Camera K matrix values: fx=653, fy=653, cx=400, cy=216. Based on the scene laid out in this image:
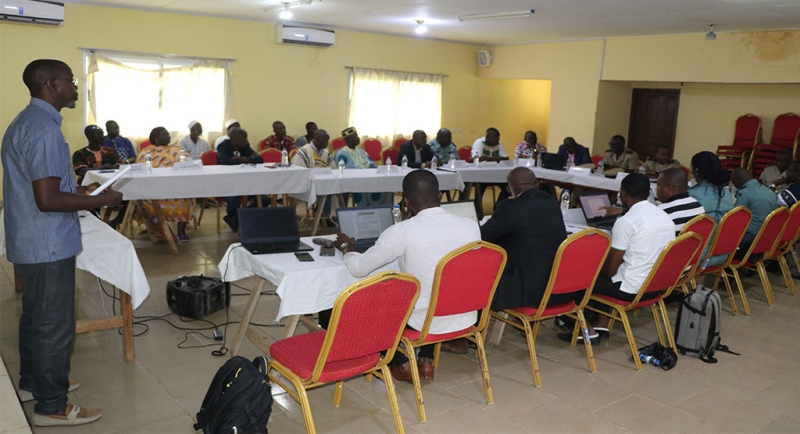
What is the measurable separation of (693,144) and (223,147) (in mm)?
7161

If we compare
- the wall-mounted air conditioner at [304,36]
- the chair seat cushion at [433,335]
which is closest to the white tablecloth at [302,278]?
the chair seat cushion at [433,335]

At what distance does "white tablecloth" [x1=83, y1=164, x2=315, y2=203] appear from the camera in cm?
535

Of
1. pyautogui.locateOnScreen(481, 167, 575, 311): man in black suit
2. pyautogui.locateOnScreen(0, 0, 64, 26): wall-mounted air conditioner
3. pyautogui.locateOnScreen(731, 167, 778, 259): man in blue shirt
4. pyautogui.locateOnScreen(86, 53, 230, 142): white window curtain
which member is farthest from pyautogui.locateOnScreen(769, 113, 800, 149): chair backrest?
pyautogui.locateOnScreen(0, 0, 64, 26): wall-mounted air conditioner

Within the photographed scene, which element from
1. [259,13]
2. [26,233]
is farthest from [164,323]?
[259,13]

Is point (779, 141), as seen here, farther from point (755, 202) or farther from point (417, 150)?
point (417, 150)

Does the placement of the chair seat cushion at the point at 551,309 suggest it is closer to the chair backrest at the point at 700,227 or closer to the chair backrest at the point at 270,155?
the chair backrest at the point at 700,227

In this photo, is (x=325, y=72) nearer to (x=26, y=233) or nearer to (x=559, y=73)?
(x=559, y=73)

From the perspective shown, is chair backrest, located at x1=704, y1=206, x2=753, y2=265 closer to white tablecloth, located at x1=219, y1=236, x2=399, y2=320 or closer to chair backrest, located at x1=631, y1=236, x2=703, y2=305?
chair backrest, located at x1=631, y1=236, x2=703, y2=305

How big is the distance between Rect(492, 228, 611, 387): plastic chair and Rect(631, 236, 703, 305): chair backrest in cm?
30

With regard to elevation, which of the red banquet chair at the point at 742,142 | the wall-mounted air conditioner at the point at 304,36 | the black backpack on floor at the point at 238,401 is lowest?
the black backpack on floor at the point at 238,401

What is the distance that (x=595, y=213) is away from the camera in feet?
15.5

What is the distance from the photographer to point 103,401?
9.94ft

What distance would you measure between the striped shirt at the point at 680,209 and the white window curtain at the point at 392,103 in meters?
6.55

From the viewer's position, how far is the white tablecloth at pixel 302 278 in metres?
3.02
